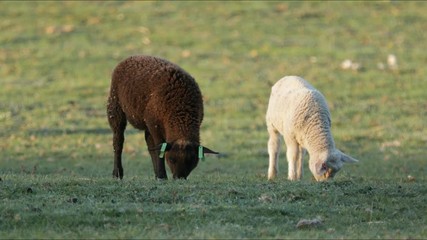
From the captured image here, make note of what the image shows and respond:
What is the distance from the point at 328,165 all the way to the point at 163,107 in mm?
2588

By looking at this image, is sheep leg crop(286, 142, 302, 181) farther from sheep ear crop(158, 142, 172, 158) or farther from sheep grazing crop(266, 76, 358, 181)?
sheep ear crop(158, 142, 172, 158)

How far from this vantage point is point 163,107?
48.0 feet

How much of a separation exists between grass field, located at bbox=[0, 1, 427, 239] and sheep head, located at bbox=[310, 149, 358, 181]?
1.58ft

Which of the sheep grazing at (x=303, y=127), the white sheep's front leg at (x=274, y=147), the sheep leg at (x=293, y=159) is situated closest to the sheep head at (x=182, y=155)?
the sheep grazing at (x=303, y=127)

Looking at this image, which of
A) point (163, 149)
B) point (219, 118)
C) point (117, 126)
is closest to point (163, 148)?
point (163, 149)

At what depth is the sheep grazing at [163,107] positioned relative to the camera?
555 inches

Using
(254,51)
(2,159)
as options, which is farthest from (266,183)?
(254,51)

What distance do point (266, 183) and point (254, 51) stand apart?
75.1 ft

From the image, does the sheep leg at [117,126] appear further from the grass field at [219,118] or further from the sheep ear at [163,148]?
the sheep ear at [163,148]

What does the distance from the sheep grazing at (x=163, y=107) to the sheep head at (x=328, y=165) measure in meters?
1.70

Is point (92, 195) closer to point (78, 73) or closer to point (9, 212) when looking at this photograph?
point (9, 212)

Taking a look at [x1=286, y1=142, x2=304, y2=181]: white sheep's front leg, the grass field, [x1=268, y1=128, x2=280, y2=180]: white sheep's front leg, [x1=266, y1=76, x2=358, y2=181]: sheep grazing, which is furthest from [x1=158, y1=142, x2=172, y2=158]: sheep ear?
[x1=268, y1=128, x2=280, y2=180]: white sheep's front leg

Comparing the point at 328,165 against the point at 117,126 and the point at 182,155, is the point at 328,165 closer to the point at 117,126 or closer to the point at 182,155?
the point at 182,155

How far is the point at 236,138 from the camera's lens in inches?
969
